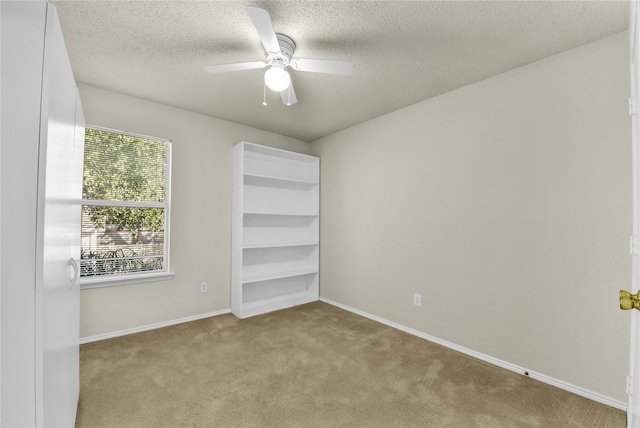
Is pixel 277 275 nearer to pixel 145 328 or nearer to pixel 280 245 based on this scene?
pixel 280 245

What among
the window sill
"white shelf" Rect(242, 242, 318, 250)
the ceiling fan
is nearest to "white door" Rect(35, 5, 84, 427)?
the ceiling fan

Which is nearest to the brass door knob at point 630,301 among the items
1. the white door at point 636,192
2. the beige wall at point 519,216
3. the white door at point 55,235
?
the white door at point 636,192

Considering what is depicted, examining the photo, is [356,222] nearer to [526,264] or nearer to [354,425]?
[526,264]

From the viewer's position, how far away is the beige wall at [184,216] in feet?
9.25

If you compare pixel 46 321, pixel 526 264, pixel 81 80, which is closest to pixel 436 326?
pixel 526 264

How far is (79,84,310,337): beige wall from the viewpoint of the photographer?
282 centimetres

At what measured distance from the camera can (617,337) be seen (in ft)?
6.11

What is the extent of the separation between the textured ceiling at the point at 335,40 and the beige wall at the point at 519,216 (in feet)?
0.98

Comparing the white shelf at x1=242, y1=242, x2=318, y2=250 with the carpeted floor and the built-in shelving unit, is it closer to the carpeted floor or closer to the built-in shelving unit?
the built-in shelving unit

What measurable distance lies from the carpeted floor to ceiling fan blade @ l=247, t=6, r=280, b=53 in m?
2.26

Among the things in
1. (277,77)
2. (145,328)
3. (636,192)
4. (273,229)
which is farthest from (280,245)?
(636,192)

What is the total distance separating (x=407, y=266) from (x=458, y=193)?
0.94m

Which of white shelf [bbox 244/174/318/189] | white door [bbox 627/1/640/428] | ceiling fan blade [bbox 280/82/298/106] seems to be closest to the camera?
white door [bbox 627/1/640/428]

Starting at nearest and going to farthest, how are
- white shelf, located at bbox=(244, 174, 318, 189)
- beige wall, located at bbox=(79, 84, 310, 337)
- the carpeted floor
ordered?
the carpeted floor
beige wall, located at bbox=(79, 84, 310, 337)
white shelf, located at bbox=(244, 174, 318, 189)
